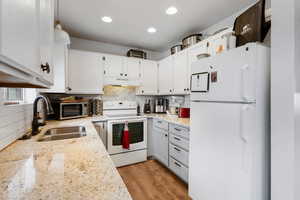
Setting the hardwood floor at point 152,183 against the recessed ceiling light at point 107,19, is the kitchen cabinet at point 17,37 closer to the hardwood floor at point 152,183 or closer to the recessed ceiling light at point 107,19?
the recessed ceiling light at point 107,19

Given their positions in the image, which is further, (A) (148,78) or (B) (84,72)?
(A) (148,78)

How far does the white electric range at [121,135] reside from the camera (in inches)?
90.7

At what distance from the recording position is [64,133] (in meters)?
1.60

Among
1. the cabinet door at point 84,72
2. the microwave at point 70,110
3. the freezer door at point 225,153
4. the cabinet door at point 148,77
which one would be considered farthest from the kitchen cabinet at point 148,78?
the freezer door at point 225,153

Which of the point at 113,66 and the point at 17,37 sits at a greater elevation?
the point at 113,66

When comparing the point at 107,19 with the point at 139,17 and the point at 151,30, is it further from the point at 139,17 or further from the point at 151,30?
the point at 151,30

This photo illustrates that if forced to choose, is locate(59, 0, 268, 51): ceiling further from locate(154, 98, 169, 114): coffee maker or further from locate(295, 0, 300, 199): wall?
locate(154, 98, 169, 114): coffee maker

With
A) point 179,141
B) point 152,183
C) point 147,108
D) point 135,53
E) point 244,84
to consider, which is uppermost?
point 135,53

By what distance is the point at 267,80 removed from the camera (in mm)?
1044

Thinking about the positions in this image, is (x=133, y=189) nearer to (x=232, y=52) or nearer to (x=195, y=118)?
(x=195, y=118)

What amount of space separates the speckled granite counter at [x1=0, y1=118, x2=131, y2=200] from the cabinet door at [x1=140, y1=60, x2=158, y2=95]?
→ 217cm

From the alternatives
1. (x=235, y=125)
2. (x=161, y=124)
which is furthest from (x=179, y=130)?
(x=235, y=125)

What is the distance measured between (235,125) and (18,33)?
4.51ft

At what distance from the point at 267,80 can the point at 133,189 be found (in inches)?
79.0
